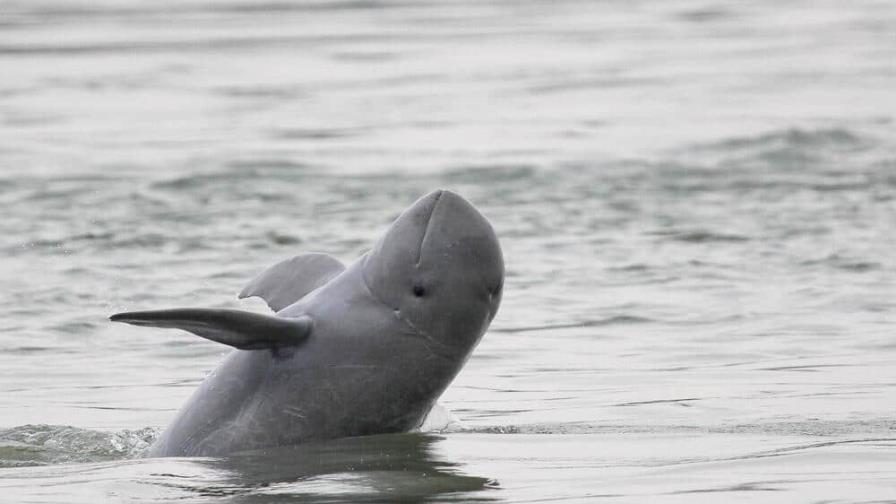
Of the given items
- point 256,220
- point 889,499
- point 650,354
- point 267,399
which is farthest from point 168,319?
point 256,220

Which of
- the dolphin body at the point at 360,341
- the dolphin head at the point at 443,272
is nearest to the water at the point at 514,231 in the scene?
the dolphin body at the point at 360,341

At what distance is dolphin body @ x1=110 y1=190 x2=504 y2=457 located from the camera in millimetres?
7469

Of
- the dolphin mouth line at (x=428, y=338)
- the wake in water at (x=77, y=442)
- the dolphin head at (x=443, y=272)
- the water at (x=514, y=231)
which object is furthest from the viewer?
the wake in water at (x=77, y=442)

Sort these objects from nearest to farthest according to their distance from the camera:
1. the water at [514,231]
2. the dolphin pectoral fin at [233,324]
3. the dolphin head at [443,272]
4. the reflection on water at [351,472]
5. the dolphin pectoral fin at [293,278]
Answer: the reflection on water at [351,472] → the dolphin pectoral fin at [233,324] → the dolphin head at [443,272] → the water at [514,231] → the dolphin pectoral fin at [293,278]

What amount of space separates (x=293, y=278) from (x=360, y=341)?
79 centimetres

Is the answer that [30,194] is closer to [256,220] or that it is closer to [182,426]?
[256,220]

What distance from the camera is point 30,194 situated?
17.9m

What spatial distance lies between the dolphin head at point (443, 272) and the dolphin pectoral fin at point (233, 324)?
0.39m

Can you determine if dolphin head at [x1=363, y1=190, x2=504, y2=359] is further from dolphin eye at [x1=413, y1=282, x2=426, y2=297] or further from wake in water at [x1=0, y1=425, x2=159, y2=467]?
wake in water at [x1=0, y1=425, x2=159, y2=467]

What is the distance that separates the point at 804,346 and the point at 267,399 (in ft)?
13.6

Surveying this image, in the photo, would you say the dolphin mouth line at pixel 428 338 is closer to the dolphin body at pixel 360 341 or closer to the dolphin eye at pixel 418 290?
the dolphin body at pixel 360 341

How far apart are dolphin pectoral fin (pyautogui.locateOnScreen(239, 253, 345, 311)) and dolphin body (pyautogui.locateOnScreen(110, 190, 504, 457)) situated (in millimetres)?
170

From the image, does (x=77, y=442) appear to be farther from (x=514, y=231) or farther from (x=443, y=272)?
(x=514, y=231)

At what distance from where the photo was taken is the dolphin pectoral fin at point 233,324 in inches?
284
